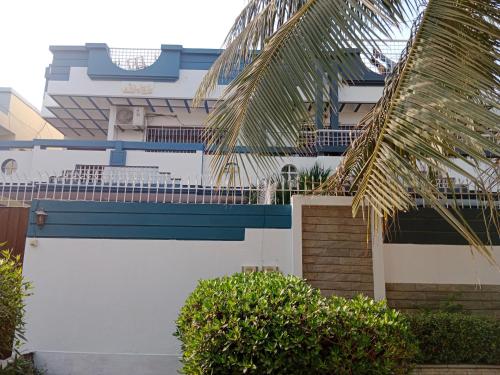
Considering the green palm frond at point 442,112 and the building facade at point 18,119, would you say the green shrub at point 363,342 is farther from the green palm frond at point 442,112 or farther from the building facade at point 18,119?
the building facade at point 18,119

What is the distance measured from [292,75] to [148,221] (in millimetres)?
3671

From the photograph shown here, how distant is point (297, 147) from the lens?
415 cm

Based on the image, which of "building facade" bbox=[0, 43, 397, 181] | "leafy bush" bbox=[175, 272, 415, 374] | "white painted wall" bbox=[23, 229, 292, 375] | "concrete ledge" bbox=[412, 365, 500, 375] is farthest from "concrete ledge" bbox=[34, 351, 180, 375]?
"building facade" bbox=[0, 43, 397, 181]

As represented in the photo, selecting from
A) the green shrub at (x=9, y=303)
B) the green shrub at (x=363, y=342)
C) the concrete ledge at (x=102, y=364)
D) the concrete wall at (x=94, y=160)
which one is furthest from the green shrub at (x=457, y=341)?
the concrete wall at (x=94, y=160)

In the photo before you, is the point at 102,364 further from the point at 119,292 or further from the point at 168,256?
the point at 168,256

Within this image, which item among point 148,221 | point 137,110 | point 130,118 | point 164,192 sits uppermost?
point 137,110

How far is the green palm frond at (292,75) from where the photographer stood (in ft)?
12.5

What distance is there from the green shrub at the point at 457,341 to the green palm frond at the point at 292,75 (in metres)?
3.13

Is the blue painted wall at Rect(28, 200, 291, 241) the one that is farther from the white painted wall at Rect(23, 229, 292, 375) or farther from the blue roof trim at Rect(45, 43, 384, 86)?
the blue roof trim at Rect(45, 43, 384, 86)

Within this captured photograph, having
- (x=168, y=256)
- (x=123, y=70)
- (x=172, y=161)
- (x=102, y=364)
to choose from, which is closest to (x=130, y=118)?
(x=123, y=70)

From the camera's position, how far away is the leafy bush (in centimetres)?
350

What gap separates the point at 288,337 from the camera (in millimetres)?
3510

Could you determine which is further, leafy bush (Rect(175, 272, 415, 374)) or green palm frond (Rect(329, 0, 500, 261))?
leafy bush (Rect(175, 272, 415, 374))

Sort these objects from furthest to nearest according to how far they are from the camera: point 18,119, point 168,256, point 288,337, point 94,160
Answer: point 18,119 → point 94,160 → point 168,256 → point 288,337
